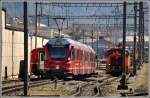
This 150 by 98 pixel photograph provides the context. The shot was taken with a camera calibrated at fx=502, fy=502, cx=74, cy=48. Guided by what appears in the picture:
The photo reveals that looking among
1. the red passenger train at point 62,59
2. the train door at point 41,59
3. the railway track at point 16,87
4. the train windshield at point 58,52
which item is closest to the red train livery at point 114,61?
the red passenger train at point 62,59

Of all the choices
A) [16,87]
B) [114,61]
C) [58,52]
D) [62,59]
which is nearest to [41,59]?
[62,59]

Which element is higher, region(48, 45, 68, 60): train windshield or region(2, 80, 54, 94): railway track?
region(48, 45, 68, 60): train windshield

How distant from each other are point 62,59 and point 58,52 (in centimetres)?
66

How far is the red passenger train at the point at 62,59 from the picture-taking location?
61.8ft

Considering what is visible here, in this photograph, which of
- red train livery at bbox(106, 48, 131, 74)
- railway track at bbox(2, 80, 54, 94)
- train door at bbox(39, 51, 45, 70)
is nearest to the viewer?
railway track at bbox(2, 80, 54, 94)

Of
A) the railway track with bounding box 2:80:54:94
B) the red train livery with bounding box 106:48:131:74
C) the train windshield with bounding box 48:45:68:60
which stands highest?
the train windshield with bounding box 48:45:68:60

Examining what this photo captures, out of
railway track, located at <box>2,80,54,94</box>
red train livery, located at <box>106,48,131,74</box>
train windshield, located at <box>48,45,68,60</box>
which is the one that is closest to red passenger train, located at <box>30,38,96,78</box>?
train windshield, located at <box>48,45,68,60</box>

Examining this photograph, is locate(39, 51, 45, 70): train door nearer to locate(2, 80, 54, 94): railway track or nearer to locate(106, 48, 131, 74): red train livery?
locate(2, 80, 54, 94): railway track

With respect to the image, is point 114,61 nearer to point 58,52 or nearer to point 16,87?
point 58,52

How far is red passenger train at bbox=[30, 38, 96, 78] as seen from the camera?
18828 millimetres

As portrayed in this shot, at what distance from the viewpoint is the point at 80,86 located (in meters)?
17.6

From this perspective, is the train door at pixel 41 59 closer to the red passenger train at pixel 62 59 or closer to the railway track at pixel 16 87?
the red passenger train at pixel 62 59

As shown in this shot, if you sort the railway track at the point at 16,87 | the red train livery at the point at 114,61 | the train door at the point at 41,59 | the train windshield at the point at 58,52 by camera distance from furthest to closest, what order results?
the red train livery at the point at 114,61
the train windshield at the point at 58,52
the train door at the point at 41,59
the railway track at the point at 16,87

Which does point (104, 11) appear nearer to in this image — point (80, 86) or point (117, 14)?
point (117, 14)
